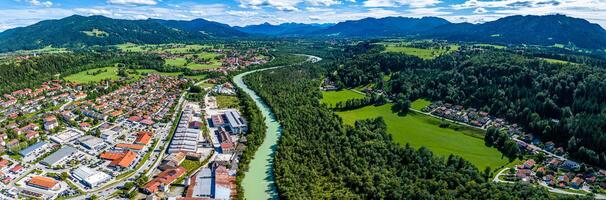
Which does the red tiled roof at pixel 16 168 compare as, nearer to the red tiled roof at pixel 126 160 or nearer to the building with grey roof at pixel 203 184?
the red tiled roof at pixel 126 160

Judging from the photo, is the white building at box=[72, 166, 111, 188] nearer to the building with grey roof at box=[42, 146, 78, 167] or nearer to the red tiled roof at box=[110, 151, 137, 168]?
the red tiled roof at box=[110, 151, 137, 168]

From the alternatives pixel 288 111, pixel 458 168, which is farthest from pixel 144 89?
pixel 458 168

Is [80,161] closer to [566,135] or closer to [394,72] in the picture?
[566,135]

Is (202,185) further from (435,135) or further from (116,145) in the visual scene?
(435,135)

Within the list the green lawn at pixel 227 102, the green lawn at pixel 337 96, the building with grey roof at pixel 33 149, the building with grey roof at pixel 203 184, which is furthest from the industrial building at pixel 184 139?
the green lawn at pixel 337 96

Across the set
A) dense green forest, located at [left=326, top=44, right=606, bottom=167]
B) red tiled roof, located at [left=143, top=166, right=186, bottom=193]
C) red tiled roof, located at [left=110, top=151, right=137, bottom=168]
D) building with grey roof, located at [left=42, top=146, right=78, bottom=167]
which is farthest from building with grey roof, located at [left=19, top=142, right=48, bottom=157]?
dense green forest, located at [left=326, top=44, right=606, bottom=167]

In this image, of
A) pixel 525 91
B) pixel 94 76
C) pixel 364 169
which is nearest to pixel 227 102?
pixel 364 169
